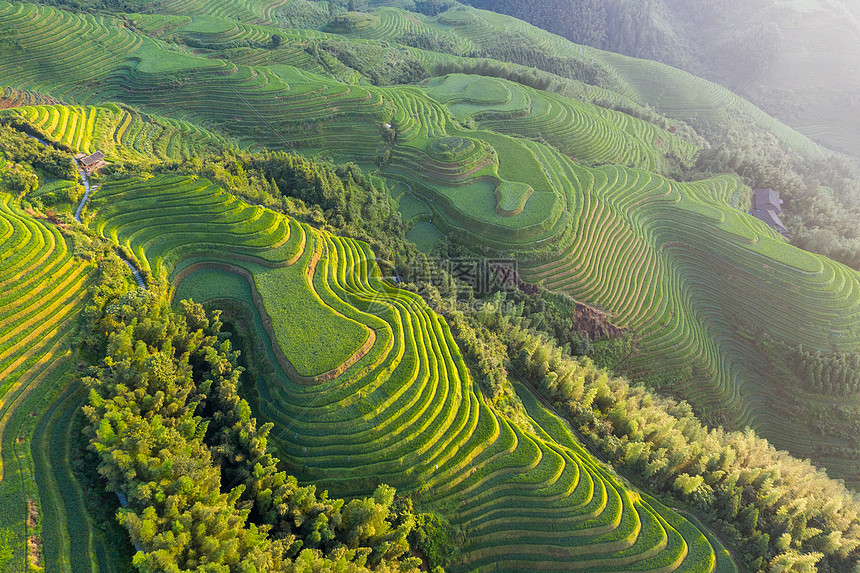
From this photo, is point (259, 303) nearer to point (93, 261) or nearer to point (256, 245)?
point (256, 245)

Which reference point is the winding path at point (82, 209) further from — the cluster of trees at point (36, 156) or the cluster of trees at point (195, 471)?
the cluster of trees at point (195, 471)

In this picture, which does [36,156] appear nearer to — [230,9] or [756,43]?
[230,9]

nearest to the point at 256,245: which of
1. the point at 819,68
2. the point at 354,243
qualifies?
the point at 354,243

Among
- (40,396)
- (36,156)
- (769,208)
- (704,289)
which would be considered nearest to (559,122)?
(769,208)

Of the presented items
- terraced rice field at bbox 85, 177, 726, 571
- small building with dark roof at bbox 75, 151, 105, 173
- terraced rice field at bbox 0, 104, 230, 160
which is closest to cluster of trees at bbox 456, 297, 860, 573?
terraced rice field at bbox 85, 177, 726, 571

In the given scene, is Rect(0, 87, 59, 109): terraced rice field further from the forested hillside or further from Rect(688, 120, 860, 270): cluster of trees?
Rect(688, 120, 860, 270): cluster of trees
